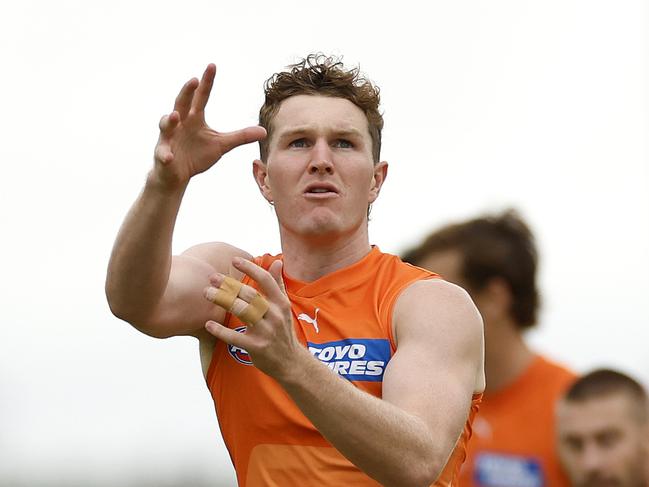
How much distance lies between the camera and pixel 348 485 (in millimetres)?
5270

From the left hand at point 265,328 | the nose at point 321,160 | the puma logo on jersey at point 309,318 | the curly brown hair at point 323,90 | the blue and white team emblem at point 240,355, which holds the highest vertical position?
the curly brown hair at point 323,90

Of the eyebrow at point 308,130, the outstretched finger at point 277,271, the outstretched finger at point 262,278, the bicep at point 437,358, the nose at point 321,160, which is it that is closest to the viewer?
the outstretched finger at point 262,278

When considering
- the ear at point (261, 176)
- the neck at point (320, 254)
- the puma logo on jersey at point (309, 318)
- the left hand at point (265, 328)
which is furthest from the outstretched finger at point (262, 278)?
the ear at point (261, 176)

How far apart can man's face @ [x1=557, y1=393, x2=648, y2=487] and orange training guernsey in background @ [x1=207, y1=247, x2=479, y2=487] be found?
2899mm

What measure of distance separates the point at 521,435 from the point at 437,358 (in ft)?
12.3

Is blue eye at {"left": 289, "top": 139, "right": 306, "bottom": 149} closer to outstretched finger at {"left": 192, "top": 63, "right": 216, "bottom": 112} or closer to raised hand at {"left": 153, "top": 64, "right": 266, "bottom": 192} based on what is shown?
raised hand at {"left": 153, "top": 64, "right": 266, "bottom": 192}

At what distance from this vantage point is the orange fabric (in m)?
8.51

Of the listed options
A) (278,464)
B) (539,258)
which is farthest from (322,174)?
(539,258)

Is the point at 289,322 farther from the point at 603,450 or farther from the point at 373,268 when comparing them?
the point at 603,450

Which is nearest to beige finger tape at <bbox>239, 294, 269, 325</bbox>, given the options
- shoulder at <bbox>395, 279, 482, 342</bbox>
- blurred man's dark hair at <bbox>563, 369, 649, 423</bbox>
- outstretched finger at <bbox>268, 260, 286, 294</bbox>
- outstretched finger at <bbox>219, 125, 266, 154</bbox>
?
outstretched finger at <bbox>268, 260, 286, 294</bbox>

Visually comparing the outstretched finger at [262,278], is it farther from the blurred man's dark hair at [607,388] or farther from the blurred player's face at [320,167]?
the blurred man's dark hair at [607,388]

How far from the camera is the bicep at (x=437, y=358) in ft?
16.2

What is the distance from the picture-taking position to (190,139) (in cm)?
511

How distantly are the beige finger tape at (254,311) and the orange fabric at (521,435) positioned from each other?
14.3 ft
